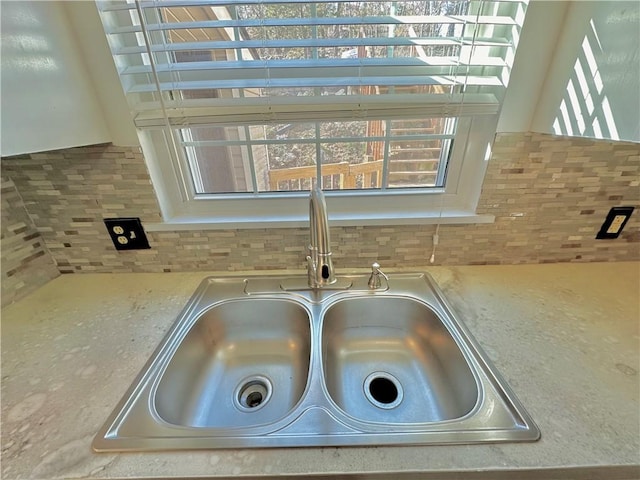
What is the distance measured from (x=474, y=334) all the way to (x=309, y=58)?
2.96 feet

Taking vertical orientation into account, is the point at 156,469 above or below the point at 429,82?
below

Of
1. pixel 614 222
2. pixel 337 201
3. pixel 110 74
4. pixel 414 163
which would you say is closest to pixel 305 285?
pixel 337 201

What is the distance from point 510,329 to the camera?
2.57ft

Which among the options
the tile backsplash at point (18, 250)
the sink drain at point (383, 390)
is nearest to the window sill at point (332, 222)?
the tile backsplash at point (18, 250)

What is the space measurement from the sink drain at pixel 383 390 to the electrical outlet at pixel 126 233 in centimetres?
87

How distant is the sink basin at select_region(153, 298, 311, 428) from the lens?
Answer: 2.49ft

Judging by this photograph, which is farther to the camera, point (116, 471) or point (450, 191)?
point (450, 191)

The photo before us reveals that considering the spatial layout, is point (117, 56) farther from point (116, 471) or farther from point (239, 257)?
point (116, 471)

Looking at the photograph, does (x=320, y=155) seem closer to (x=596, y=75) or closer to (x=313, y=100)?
(x=313, y=100)

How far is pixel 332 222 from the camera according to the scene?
0.98m

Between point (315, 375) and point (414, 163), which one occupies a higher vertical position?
point (414, 163)

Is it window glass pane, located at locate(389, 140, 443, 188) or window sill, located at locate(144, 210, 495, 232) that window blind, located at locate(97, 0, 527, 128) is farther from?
window sill, located at locate(144, 210, 495, 232)

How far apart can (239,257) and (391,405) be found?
670 mm

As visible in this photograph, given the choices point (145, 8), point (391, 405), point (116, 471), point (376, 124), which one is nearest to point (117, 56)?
point (145, 8)
